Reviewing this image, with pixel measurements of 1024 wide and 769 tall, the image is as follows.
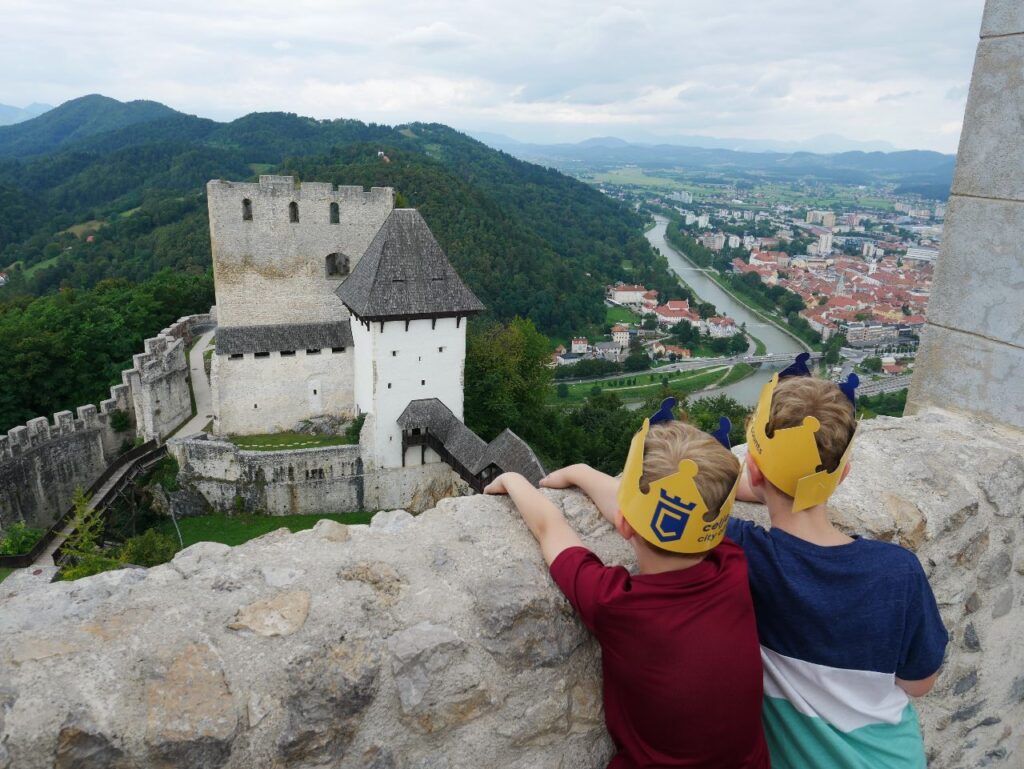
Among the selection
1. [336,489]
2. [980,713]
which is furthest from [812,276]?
[980,713]

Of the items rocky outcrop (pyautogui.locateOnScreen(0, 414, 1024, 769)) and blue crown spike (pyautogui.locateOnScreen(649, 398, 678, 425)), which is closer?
rocky outcrop (pyautogui.locateOnScreen(0, 414, 1024, 769))

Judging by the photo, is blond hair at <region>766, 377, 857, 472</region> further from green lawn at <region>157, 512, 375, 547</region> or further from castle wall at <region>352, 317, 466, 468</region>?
green lawn at <region>157, 512, 375, 547</region>

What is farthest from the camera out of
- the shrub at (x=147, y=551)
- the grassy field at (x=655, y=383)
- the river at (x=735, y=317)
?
the river at (x=735, y=317)

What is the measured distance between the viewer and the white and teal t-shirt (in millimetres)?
1947

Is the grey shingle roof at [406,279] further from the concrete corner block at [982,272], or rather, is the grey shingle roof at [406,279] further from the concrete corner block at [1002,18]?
the concrete corner block at [1002,18]

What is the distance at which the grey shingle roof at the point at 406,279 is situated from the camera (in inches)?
591

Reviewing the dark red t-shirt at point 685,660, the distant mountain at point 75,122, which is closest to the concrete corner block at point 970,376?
the dark red t-shirt at point 685,660

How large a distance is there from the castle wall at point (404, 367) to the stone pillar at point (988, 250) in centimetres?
1238

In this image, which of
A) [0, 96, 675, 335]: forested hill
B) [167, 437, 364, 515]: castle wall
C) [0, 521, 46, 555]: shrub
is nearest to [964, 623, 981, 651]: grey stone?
[167, 437, 364, 515]: castle wall

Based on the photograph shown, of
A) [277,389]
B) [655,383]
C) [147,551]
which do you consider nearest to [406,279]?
[277,389]

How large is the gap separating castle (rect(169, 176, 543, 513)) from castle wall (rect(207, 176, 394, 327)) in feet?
0.09

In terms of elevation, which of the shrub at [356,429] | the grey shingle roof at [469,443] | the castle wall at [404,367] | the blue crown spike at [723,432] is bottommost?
the shrub at [356,429]

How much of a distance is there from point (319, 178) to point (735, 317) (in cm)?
4862

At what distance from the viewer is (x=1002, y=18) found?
346cm
